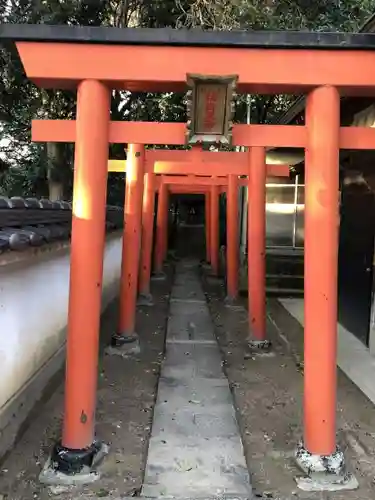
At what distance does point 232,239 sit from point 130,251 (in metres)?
4.00

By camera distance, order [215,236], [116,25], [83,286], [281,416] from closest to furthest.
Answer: [83,286] < [281,416] < [116,25] < [215,236]

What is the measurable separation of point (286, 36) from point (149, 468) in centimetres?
340

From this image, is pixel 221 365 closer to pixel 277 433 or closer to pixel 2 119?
pixel 277 433

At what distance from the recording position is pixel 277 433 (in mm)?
4602

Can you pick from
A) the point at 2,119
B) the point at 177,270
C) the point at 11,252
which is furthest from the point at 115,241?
the point at 11,252

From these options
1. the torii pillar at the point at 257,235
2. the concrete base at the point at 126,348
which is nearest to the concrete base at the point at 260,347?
the torii pillar at the point at 257,235

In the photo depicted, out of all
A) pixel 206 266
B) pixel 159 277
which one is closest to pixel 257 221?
pixel 159 277

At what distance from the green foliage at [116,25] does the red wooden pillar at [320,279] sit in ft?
18.7

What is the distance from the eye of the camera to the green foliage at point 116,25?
9125 mm

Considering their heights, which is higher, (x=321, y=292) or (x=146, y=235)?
(x=146, y=235)

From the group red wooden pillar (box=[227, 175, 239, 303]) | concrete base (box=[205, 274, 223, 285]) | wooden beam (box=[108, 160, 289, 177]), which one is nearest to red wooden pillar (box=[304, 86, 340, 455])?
wooden beam (box=[108, 160, 289, 177])

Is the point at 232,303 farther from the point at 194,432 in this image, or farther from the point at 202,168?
the point at 194,432

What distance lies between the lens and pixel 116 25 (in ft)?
36.4

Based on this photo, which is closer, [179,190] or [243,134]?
[243,134]
